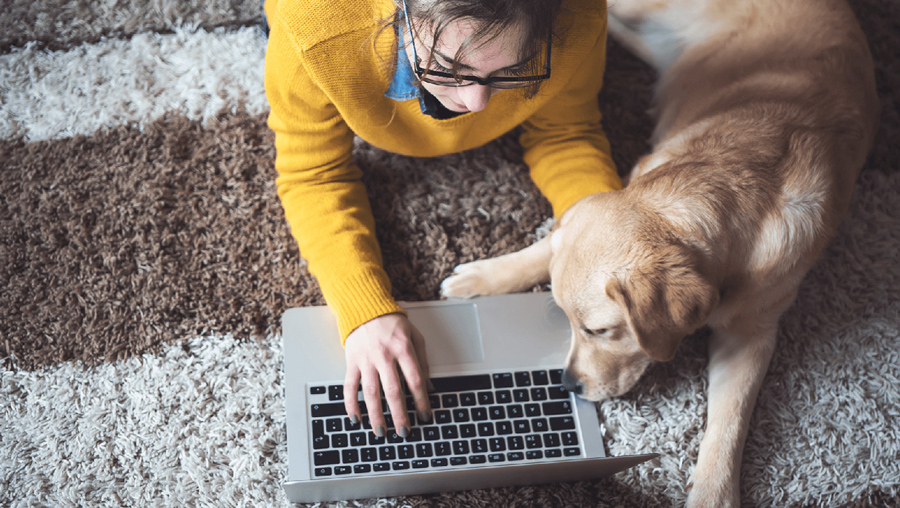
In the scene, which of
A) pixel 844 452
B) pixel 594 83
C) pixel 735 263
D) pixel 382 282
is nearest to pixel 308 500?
pixel 382 282

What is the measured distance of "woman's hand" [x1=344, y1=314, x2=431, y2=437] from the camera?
1293mm

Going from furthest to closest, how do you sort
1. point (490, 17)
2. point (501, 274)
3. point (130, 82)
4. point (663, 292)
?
point (130, 82) < point (501, 274) < point (663, 292) < point (490, 17)

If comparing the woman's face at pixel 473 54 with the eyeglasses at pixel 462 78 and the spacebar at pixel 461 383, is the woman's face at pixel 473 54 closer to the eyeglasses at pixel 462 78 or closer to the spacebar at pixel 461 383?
the eyeglasses at pixel 462 78

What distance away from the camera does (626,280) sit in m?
1.13

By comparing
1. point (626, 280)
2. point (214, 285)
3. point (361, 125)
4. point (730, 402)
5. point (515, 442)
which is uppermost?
point (361, 125)

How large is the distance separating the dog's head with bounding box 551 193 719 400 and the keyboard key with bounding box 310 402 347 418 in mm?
524

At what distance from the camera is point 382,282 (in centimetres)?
141

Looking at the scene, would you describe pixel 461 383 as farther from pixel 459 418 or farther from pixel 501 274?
pixel 501 274

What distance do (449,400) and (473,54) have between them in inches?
29.6

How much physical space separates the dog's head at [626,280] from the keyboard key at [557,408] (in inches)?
5.7

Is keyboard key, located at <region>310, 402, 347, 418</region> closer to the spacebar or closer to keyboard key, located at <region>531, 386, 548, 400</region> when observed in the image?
the spacebar

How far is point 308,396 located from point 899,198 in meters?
1.72

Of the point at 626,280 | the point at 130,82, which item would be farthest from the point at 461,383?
the point at 130,82

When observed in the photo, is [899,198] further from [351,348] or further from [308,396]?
[308,396]
